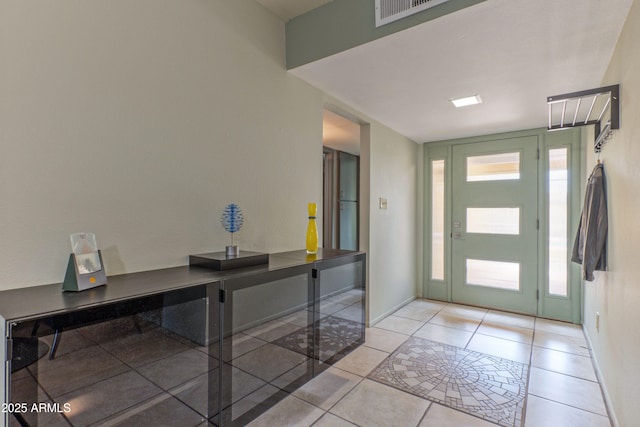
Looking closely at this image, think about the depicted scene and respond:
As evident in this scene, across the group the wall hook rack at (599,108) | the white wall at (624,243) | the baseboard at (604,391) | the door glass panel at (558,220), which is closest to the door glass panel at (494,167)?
the door glass panel at (558,220)

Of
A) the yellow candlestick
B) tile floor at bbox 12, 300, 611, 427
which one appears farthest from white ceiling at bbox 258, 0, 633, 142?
tile floor at bbox 12, 300, 611, 427

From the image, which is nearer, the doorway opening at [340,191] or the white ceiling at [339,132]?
the white ceiling at [339,132]

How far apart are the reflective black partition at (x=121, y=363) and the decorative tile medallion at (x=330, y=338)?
0.52m

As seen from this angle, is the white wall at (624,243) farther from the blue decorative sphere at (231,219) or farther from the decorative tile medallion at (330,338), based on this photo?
the blue decorative sphere at (231,219)

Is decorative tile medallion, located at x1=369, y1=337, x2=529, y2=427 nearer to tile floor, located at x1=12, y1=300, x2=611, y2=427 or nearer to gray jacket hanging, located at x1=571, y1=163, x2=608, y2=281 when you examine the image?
tile floor, located at x1=12, y1=300, x2=611, y2=427

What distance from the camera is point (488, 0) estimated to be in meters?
1.57

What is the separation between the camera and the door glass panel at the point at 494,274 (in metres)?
3.97

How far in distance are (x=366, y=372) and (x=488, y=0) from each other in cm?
251

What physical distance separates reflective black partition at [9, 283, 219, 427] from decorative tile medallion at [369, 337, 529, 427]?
1.49 meters

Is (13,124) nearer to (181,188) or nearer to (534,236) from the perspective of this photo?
(181,188)

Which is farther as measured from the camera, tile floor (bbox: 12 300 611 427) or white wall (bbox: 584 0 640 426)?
white wall (bbox: 584 0 640 426)

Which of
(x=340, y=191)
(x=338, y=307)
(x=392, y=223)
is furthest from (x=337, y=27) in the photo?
(x=340, y=191)

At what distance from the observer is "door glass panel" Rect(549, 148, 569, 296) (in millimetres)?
3643

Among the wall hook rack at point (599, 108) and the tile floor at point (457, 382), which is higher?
the wall hook rack at point (599, 108)
